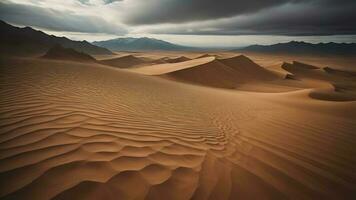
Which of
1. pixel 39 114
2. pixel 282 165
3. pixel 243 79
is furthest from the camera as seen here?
pixel 243 79

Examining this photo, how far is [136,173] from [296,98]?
421 inches

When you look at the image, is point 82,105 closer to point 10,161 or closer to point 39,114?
point 39,114

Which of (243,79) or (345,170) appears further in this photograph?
(243,79)

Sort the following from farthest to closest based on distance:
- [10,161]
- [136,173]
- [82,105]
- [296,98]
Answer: [296,98]
[82,105]
[136,173]
[10,161]

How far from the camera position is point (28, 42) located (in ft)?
213

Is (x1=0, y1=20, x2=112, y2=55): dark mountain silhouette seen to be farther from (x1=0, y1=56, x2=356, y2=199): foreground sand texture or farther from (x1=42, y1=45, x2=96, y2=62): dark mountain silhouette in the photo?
(x1=0, y1=56, x2=356, y2=199): foreground sand texture

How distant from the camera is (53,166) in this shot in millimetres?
2199

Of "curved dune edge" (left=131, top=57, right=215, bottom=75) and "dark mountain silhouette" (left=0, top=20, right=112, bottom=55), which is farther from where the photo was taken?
"dark mountain silhouette" (left=0, top=20, right=112, bottom=55)

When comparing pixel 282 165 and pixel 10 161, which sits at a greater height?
pixel 282 165

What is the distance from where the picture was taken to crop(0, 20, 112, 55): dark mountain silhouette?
170 feet

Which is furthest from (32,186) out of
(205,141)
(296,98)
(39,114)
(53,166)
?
(296,98)

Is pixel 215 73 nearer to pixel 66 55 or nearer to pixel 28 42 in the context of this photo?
pixel 66 55

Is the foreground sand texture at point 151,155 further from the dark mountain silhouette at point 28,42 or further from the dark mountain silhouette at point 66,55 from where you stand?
the dark mountain silhouette at point 28,42

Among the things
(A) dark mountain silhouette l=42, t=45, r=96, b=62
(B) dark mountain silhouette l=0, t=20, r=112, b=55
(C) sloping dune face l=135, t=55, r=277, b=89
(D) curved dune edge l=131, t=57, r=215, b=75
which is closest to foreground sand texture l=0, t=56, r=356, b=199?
(C) sloping dune face l=135, t=55, r=277, b=89
